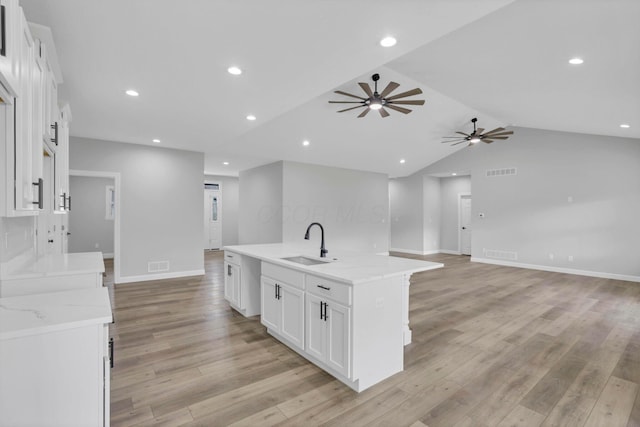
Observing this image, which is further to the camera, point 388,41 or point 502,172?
point 502,172

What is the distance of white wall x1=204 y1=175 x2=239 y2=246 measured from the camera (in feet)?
35.9

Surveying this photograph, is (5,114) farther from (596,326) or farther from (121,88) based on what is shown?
(596,326)

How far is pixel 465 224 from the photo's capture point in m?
10.1

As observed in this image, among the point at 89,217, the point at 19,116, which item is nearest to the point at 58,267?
the point at 19,116

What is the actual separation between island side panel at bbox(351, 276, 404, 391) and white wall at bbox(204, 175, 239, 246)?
922 cm

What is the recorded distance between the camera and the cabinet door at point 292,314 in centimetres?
278

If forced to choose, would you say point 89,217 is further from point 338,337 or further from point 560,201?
point 560,201

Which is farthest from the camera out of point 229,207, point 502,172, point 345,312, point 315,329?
point 229,207

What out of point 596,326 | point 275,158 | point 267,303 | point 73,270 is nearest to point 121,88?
point 73,270

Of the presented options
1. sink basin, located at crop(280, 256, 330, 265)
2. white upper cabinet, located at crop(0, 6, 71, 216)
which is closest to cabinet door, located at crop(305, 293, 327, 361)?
sink basin, located at crop(280, 256, 330, 265)

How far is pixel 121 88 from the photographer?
327 centimetres

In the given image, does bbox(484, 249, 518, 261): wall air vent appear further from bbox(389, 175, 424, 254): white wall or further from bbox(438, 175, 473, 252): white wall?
bbox(389, 175, 424, 254): white wall

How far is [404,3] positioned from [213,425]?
9.65ft

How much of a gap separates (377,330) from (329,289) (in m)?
0.50
